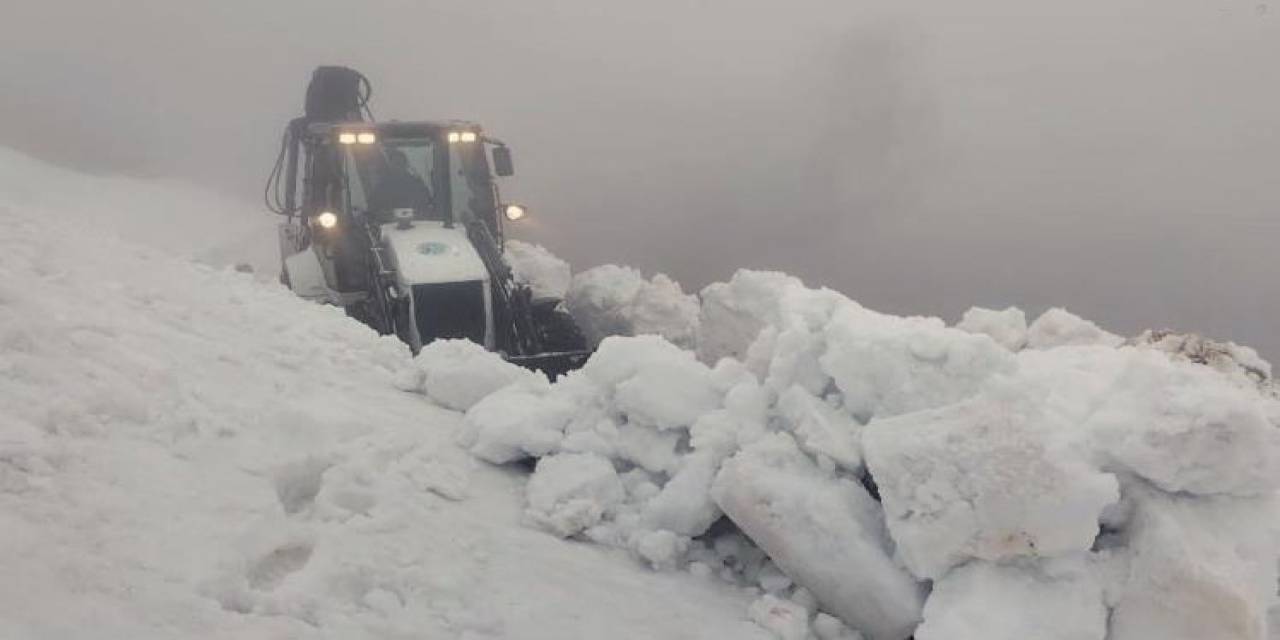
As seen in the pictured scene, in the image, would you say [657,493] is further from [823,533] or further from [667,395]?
[823,533]

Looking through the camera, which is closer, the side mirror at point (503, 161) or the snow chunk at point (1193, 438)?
the snow chunk at point (1193, 438)

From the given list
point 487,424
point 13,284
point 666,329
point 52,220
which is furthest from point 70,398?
point 666,329

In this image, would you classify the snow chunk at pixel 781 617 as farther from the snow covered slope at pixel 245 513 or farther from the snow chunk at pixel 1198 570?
the snow chunk at pixel 1198 570

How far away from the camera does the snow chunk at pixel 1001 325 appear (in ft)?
22.7

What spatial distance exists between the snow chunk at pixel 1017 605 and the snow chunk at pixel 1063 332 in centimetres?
401

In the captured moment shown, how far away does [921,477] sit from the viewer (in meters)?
3.32

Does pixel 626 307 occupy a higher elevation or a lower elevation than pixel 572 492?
lower

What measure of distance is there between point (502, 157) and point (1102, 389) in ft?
26.0

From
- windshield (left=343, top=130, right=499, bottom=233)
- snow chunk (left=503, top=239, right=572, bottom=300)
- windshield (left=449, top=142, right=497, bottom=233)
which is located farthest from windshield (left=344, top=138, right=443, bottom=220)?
snow chunk (left=503, top=239, right=572, bottom=300)

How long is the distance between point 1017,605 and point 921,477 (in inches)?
19.6

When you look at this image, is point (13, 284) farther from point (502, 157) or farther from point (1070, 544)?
point (502, 157)

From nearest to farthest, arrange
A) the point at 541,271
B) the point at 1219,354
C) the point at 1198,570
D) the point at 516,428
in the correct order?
the point at 1198,570 → the point at 516,428 → the point at 1219,354 → the point at 541,271

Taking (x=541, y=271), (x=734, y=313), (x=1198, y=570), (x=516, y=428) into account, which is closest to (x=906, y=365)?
(x=1198, y=570)

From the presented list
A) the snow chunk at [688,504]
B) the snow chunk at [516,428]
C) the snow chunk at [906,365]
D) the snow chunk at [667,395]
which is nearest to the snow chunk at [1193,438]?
the snow chunk at [906,365]
